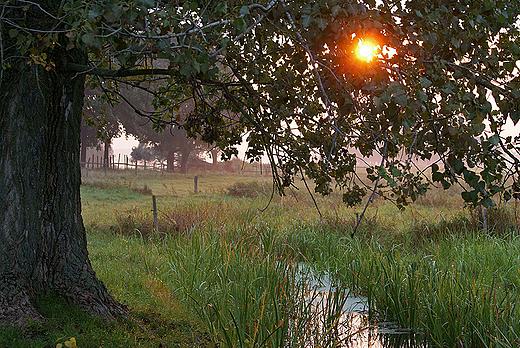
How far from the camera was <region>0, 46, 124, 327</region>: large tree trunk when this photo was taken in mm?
3326

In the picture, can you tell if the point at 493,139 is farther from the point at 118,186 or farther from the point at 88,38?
the point at 118,186

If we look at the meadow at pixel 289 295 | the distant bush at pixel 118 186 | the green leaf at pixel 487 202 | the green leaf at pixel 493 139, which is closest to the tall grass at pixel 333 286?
the meadow at pixel 289 295

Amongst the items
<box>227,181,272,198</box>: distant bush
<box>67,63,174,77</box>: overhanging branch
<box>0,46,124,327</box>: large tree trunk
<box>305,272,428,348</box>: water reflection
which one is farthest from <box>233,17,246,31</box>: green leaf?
<box>227,181,272,198</box>: distant bush

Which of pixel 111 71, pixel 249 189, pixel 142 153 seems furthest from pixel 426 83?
pixel 142 153

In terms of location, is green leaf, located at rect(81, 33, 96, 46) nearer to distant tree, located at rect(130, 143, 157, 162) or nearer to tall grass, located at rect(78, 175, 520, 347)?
tall grass, located at rect(78, 175, 520, 347)

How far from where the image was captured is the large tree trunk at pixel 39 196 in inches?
131

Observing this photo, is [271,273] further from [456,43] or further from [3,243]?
[456,43]

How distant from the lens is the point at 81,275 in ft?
11.9

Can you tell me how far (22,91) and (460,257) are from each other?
20.1ft

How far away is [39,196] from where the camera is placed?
11.2ft

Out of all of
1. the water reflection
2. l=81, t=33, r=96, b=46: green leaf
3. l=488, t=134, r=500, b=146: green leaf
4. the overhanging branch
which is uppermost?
the overhanging branch

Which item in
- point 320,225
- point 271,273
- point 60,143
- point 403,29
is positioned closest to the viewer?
point 403,29

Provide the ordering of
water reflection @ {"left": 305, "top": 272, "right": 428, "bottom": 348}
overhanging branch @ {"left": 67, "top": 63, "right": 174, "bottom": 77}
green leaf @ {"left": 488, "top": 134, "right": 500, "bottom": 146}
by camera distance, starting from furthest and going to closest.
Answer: water reflection @ {"left": 305, "top": 272, "right": 428, "bottom": 348}, overhanging branch @ {"left": 67, "top": 63, "right": 174, "bottom": 77}, green leaf @ {"left": 488, "top": 134, "right": 500, "bottom": 146}

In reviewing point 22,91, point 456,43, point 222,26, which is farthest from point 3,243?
point 456,43
